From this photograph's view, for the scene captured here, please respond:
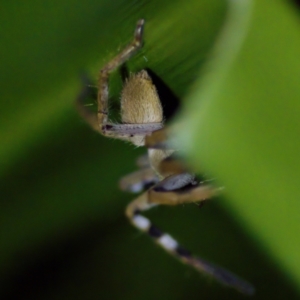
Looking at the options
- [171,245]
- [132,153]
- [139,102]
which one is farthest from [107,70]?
[171,245]

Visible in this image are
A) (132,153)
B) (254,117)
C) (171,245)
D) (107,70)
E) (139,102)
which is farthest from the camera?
(171,245)

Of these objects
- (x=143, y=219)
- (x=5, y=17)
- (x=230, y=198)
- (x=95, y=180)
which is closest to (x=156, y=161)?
(x=95, y=180)

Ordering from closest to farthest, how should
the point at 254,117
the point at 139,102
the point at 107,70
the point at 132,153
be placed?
the point at 254,117, the point at 107,70, the point at 139,102, the point at 132,153

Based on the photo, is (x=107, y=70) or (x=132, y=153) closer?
(x=107, y=70)

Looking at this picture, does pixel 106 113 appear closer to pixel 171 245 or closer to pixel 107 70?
pixel 107 70

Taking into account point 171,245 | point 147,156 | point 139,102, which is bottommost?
point 171,245

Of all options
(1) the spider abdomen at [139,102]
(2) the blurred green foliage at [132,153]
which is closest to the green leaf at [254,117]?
(2) the blurred green foliage at [132,153]

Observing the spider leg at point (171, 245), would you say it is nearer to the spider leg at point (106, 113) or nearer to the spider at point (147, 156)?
the spider at point (147, 156)

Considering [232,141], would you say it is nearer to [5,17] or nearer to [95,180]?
[5,17]
